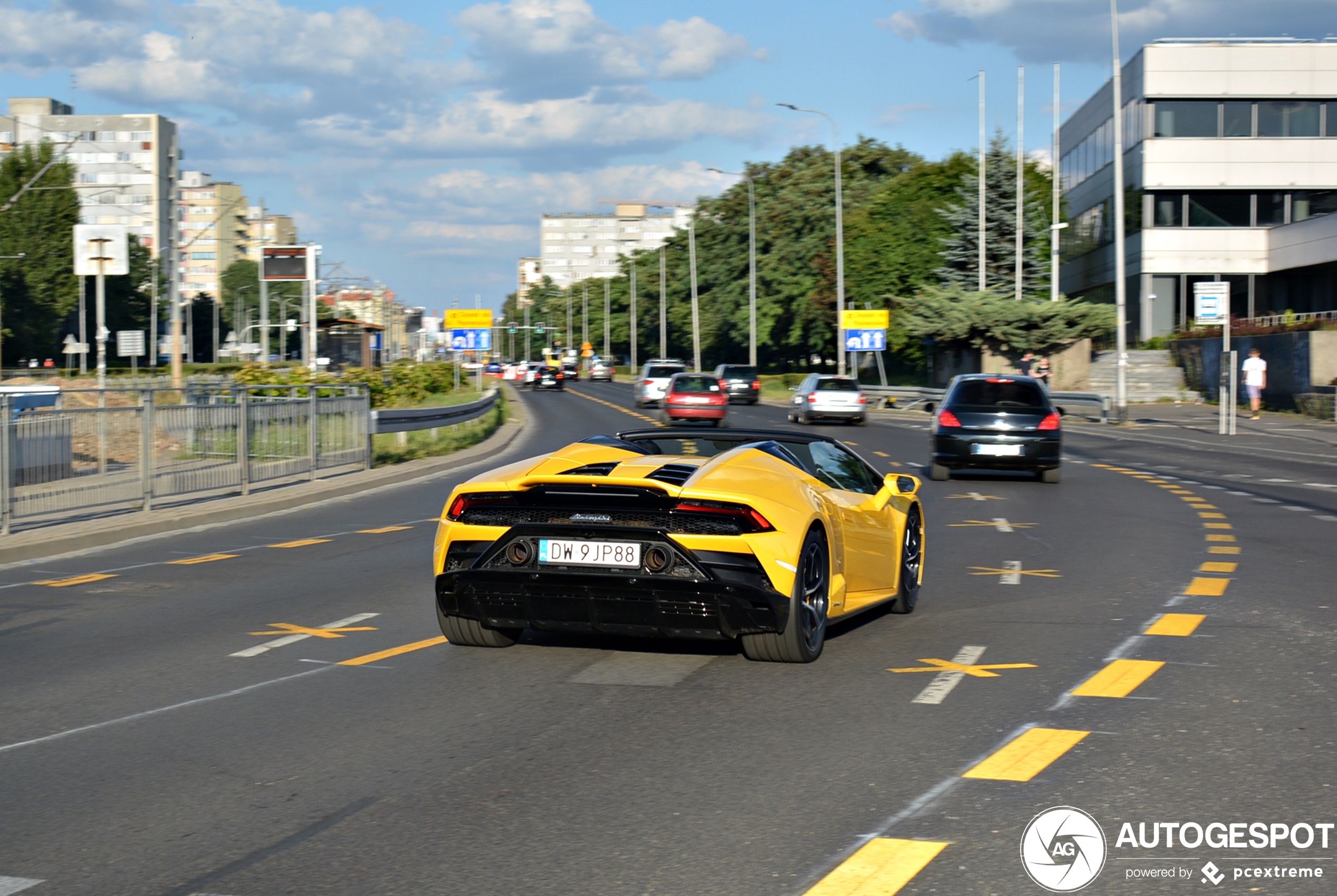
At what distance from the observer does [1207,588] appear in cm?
1080

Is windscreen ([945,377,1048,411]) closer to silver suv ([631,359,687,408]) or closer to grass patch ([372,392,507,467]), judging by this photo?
grass patch ([372,392,507,467])

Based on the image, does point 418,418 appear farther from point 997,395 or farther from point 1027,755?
point 1027,755

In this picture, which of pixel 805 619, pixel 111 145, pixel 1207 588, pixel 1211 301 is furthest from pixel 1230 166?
pixel 111 145

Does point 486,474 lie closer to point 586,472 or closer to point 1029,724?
point 586,472

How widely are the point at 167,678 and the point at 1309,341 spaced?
4056cm

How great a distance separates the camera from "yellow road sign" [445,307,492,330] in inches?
3014

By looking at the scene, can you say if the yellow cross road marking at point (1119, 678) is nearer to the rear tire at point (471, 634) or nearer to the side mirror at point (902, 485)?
the side mirror at point (902, 485)

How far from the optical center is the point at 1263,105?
62.4 metres

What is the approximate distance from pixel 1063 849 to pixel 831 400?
3845 centimetres

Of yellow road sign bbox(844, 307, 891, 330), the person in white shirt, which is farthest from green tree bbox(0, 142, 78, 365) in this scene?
the person in white shirt

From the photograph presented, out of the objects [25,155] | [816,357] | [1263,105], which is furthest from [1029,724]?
[25,155]

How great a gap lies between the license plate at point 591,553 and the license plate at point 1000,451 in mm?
15102

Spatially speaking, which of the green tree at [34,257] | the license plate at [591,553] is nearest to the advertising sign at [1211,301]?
the license plate at [591,553]

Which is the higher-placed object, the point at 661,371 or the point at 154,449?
the point at 661,371
